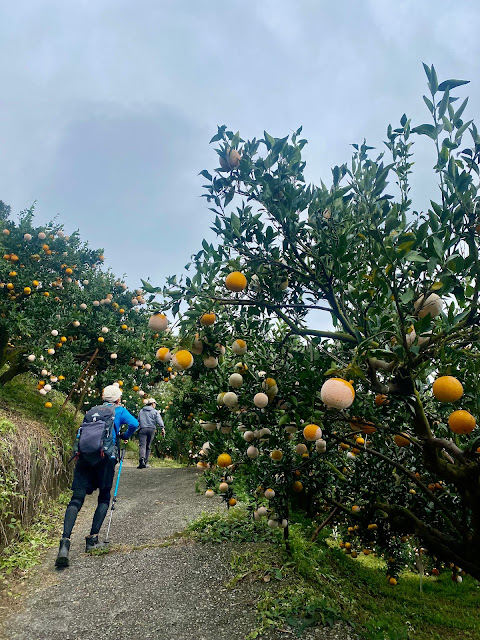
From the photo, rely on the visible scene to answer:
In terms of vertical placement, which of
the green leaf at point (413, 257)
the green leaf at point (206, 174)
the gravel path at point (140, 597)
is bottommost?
the gravel path at point (140, 597)

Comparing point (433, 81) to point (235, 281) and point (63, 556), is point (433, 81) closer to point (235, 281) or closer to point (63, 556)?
point (235, 281)

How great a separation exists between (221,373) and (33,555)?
2.90 meters

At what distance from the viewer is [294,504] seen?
5852 mm

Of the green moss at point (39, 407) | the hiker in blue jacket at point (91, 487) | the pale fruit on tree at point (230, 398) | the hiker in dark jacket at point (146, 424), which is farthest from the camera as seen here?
the hiker in dark jacket at point (146, 424)

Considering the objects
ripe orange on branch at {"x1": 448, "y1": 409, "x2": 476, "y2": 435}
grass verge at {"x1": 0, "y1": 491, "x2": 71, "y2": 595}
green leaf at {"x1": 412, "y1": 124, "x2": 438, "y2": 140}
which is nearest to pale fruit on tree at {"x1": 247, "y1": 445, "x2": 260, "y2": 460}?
ripe orange on branch at {"x1": 448, "y1": 409, "x2": 476, "y2": 435}

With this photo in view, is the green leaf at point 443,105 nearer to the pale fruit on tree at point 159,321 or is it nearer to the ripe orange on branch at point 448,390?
the ripe orange on branch at point 448,390

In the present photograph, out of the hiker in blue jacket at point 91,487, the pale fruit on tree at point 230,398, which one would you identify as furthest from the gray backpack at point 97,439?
the pale fruit on tree at point 230,398

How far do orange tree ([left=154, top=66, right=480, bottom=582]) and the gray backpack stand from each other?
6.82 ft

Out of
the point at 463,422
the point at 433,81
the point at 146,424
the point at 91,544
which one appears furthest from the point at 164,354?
the point at 146,424

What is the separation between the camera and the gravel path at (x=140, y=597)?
9.09ft

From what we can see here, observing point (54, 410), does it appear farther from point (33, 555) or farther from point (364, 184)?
point (364, 184)

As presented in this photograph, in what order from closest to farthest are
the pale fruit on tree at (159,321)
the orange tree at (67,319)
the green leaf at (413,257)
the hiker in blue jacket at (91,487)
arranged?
the green leaf at (413,257)
the pale fruit on tree at (159,321)
the hiker in blue jacket at (91,487)
the orange tree at (67,319)

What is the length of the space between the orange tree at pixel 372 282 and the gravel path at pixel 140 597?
1.61 meters

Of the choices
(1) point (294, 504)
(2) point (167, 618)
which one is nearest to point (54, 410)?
(1) point (294, 504)
